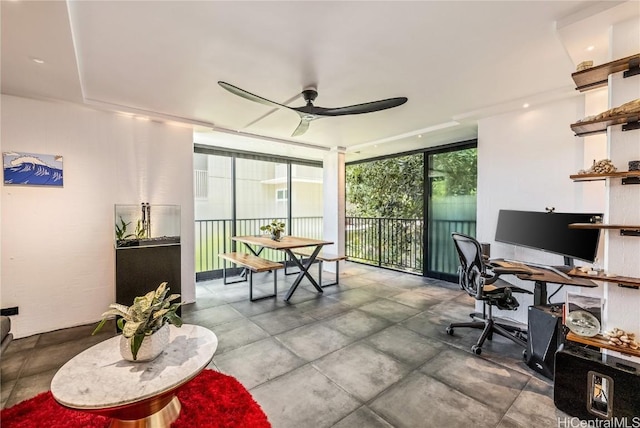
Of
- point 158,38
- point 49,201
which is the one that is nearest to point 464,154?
point 158,38

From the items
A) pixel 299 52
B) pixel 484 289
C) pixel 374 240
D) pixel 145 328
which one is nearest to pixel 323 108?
pixel 299 52

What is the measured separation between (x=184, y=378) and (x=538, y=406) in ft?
7.30

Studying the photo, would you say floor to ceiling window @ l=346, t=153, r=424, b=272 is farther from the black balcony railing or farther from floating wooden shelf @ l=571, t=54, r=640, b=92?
floating wooden shelf @ l=571, t=54, r=640, b=92

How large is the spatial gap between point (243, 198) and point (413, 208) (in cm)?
338

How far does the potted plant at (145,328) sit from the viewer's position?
1.49m

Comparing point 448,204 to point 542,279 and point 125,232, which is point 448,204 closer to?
point 542,279

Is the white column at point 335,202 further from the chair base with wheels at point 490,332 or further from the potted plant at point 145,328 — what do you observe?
the potted plant at point 145,328

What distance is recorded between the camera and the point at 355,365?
229 centimetres

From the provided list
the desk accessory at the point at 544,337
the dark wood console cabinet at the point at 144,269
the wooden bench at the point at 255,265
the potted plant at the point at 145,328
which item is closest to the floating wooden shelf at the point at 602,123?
the desk accessory at the point at 544,337

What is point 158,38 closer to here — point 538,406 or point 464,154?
point 538,406

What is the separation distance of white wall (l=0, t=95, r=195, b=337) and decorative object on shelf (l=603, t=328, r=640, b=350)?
14.4 feet

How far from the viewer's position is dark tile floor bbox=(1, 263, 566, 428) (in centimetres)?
176

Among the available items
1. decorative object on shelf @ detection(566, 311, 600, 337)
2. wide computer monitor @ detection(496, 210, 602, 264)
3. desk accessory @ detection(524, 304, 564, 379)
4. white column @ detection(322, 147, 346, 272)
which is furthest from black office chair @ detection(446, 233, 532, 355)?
white column @ detection(322, 147, 346, 272)

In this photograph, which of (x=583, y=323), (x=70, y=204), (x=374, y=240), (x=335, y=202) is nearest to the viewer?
(x=583, y=323)
